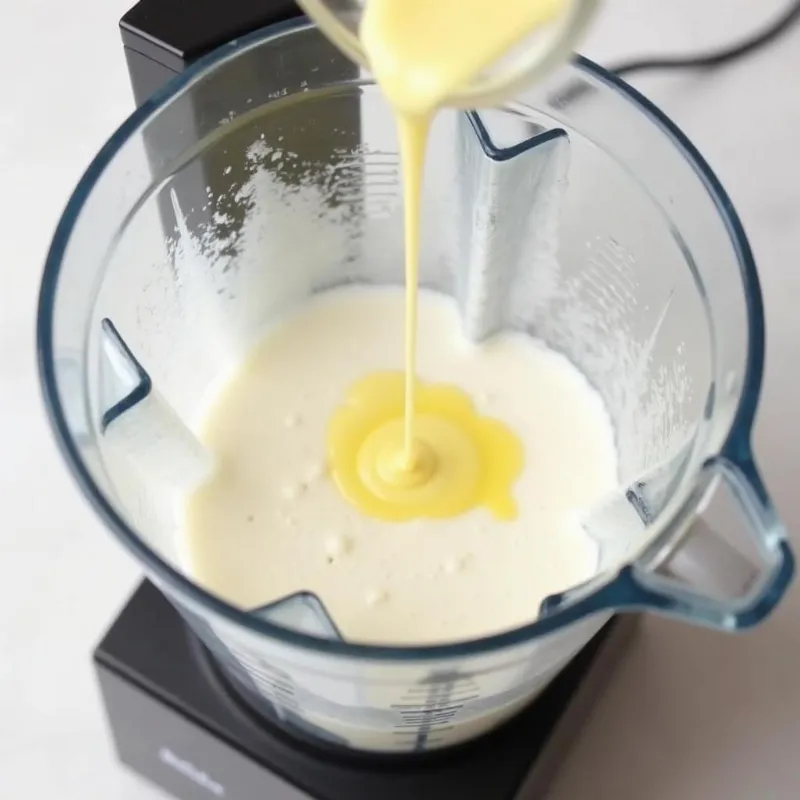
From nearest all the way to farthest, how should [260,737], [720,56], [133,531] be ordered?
[133,531]
[260,737]
[720,56]

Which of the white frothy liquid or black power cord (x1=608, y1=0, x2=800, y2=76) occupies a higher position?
black power cord (x1=608, y1=0, x2=800, y2=76)

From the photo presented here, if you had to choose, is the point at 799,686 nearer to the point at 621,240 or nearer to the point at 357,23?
the point at 621,240

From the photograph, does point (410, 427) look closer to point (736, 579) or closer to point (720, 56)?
point (736, 579)

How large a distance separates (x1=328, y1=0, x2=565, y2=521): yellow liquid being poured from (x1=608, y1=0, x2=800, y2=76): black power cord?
282 mm

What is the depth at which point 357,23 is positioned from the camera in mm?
481

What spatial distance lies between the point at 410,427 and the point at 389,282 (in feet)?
0.39

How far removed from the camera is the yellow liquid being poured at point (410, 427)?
0.43 m

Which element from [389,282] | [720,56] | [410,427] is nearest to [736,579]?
[410,427]

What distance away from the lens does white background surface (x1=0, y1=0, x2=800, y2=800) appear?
1.95ft

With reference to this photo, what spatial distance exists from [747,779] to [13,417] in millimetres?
422

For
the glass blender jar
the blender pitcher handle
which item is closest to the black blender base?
the glass blender jar

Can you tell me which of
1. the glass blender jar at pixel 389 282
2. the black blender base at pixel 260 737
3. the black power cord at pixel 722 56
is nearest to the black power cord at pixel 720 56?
the black power cord at pixel 722 56

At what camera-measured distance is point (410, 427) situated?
0.57 meters

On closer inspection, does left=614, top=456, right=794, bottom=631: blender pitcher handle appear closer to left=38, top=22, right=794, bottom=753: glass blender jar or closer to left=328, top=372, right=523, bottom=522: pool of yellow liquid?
left=38, top=22, right=794, bottom=753: glass blender jar
